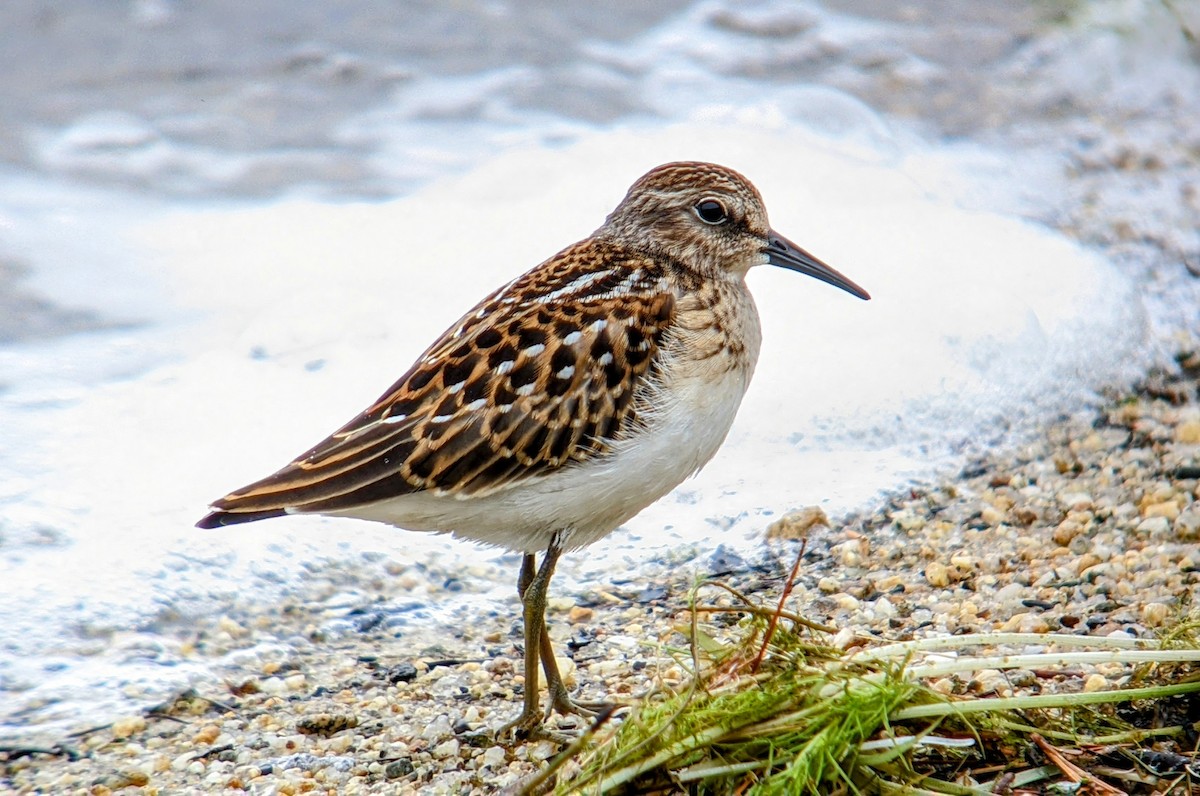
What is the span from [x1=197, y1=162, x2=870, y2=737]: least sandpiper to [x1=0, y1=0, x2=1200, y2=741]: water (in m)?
1.24

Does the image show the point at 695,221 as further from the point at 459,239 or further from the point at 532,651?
the point at 459,239

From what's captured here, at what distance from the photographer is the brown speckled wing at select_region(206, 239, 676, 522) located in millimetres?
4391

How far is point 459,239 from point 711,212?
13.5 feet

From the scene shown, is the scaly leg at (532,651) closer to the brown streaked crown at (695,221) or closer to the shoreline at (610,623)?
the shoreline at (610,623)

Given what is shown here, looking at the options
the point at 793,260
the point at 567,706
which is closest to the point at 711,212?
the point at 793,260

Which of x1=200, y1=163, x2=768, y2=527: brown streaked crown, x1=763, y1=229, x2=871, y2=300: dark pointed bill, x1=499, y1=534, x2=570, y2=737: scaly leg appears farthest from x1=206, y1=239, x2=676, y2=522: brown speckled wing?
x1=763, y1=229, x2=871, y2=300: dark pointed bill

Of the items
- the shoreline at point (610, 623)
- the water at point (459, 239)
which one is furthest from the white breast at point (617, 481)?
the water at point (459, 239)

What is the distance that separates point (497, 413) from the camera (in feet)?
14.5

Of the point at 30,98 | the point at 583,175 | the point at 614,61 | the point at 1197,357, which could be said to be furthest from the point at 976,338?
the point at 30,98

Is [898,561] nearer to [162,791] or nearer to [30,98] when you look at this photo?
[162,791]

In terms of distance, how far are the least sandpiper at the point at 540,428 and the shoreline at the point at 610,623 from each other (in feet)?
1.18

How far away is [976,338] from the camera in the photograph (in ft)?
24.2

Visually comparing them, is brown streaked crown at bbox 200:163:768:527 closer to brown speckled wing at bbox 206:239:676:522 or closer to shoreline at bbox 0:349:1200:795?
brown speckled wing at bbox 206:239:676:522

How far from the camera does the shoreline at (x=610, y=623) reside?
4625mm
